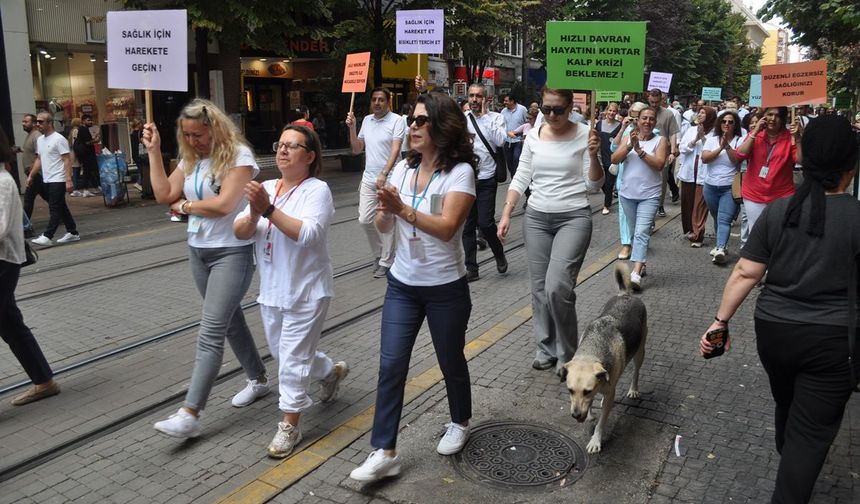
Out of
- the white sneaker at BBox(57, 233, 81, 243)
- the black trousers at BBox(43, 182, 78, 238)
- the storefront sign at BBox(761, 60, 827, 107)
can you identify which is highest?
the storefront sign at BBox(761, 60, 827, 107)

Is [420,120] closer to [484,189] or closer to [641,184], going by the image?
[484,189]

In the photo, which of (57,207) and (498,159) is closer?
(498,159)

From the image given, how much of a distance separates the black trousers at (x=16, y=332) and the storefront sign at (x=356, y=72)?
6450mm

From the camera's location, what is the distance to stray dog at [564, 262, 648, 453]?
12.6 feet

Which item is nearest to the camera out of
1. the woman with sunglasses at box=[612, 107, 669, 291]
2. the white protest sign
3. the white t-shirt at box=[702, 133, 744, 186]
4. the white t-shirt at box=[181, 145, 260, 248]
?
the white t-shirt at box=[181, 145, 260, 248]

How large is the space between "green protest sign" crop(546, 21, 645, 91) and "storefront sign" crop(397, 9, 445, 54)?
239 inches

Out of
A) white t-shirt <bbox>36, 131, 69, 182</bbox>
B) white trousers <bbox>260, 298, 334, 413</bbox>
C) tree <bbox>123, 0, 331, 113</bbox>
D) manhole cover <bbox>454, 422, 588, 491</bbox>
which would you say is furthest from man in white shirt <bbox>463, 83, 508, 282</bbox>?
tree <bbox>123, 0, 331, 113</bbox>

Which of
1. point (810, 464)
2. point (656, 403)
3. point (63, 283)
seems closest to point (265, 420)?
point (656, 403)

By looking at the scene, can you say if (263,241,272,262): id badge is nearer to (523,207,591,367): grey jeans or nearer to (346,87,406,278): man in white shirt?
(523,207,591,367): grey jeans

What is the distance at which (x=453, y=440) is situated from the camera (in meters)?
4.04

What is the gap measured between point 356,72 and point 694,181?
16.9 ft

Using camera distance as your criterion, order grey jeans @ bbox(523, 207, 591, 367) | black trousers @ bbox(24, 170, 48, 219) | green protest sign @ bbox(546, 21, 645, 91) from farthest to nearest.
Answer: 1. black trousers @ bbox(24, 170, 48, 219)
2. green protest sign @ bbox(546, 21, 645, 91)
3. grey jeans @ bbox(523, 207, 591, 367)

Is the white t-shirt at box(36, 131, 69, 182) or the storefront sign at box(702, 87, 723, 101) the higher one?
the storefront sign at box(702, 87, 723, 101)

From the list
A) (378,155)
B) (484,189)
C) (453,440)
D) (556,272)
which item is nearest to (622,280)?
(556,272)
